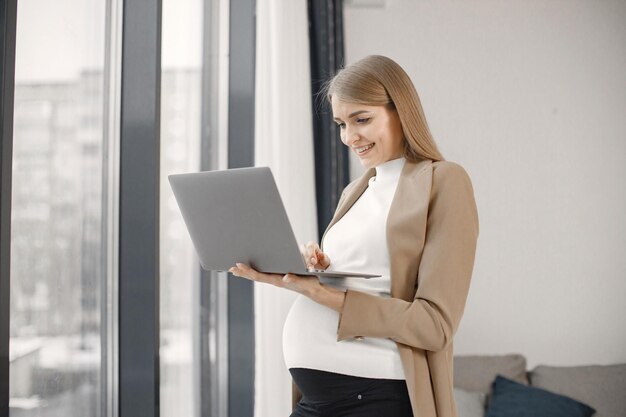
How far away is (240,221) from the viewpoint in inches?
45.3

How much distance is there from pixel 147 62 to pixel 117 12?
19cm

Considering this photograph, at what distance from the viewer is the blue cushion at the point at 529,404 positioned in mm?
2758

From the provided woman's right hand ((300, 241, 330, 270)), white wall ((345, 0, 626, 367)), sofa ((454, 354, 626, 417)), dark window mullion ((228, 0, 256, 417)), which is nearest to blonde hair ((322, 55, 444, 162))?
woman's right hand ((300, 241, 330, 270))

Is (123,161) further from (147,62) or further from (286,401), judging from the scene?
(286,401)

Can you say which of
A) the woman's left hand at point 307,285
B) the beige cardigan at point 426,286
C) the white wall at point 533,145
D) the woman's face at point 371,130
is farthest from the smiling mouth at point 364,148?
the white wall at point 533,145

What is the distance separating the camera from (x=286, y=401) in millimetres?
2436

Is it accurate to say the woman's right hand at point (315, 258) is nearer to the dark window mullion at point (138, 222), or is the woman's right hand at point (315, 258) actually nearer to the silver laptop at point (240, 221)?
the silver laptop at point (240, 221)

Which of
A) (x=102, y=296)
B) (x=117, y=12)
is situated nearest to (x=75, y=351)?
(x=102, y=296)

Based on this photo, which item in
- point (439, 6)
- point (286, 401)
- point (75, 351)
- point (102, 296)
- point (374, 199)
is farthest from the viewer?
point (439, 6)

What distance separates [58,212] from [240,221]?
2.31ft

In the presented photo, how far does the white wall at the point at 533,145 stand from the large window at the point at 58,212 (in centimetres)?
185

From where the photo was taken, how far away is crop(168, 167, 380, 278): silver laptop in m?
1.09

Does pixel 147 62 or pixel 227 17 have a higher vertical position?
pixel 227 17

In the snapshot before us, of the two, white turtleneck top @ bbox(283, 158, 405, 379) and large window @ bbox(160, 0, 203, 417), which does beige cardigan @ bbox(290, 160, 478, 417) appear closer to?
white turtleneck top @ bbox(283, 158, 405, 379)
